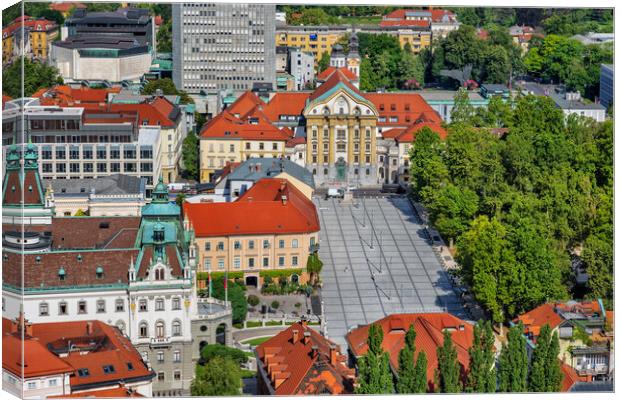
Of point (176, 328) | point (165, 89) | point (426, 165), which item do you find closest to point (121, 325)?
point (176, 328)

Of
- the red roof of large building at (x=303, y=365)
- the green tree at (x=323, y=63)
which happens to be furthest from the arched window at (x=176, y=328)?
the green tree at (x=323, y=63)

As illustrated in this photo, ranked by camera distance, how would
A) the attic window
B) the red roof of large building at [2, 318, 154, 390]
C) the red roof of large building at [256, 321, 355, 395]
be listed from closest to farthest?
the red roof of large building at [2, 318, 154, 390] < the red roof of large building at [256, 321, 355, 395] < the attic window

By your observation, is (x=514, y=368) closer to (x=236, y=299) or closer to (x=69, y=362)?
(x=69, y=362)

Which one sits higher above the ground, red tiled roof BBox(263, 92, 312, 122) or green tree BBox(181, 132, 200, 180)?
red tiled roof BBox(263, 92, 312, 122)

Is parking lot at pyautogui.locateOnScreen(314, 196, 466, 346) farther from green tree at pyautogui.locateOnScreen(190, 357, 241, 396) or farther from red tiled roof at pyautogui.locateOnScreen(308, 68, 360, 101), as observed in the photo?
green tree at pyautogui.locateOnScreen(190, 357, 241, 396)

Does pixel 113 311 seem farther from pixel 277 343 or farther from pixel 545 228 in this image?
pixel 545 228

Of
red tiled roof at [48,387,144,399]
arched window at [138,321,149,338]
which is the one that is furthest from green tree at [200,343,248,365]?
red tiled roof at [48,387,144,399]
